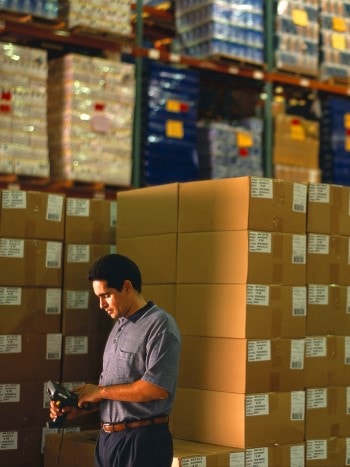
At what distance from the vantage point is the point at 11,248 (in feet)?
17.6

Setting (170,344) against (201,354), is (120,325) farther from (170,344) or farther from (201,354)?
(201,354)

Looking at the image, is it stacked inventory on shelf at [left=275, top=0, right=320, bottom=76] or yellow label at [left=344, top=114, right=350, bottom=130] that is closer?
stacked inventory on shelf at [left=275, top=0, right=320, bottom=76]

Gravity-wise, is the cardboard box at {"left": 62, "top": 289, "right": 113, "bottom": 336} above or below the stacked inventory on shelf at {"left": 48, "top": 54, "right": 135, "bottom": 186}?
below

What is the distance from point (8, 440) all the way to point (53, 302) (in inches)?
33.8

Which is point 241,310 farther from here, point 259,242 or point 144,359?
point 144,359

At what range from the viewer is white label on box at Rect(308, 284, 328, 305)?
5145mm

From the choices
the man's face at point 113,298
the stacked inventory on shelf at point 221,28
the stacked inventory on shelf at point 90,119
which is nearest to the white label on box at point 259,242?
the man's face at point 113,298

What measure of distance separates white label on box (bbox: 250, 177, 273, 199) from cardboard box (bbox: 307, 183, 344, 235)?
365 millimetres

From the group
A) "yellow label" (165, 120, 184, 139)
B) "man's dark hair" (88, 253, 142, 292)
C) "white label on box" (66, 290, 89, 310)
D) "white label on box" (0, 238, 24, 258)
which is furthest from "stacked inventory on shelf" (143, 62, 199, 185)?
"man's dark hair" (88, 253, 142, 292)

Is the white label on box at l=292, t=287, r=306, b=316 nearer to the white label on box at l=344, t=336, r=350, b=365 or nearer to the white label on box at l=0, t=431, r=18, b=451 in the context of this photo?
the white label on box at l=344, t=336, r=350, b=365

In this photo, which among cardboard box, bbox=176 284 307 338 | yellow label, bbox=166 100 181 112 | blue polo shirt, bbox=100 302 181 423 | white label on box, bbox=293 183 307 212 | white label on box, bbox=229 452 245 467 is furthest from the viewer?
Answer: yellow label, bbox=166 100 181 112

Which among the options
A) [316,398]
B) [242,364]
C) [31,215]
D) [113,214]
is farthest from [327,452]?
[31,215]

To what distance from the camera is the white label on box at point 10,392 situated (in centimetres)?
529

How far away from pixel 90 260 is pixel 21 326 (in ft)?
2.07
